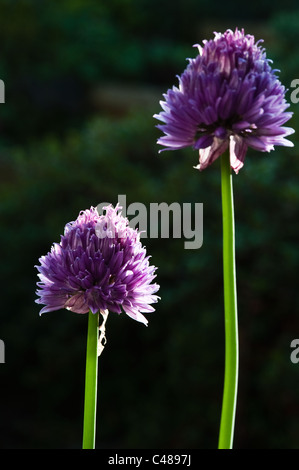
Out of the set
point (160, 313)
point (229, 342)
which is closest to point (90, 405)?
point (229, 342)

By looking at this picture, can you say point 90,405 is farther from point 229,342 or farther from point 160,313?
point 160,313

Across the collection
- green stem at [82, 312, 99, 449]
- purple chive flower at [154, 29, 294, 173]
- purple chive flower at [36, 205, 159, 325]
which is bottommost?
green stem at [82, 312, 99, 449]

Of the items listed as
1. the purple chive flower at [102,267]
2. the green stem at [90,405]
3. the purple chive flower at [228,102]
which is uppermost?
the purple chive flower at [228,102]

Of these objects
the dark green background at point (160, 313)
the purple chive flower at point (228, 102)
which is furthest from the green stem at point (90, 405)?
the dark green background at point (160, 313)

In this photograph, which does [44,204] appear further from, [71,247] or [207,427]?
[71,247]

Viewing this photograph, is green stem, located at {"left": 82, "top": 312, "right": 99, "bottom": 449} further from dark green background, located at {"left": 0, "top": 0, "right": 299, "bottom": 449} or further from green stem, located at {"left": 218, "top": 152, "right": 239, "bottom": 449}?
dark green background, located at {"left": 0, "top": 0, "right": 299, "bottom": 449}

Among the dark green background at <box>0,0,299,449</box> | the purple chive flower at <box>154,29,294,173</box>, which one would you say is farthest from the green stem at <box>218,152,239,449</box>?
the dark green background at <box>0,0,299,449</box>

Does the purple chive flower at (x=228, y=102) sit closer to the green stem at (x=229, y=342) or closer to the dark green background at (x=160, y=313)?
the green stem at (x=229, y=342)
